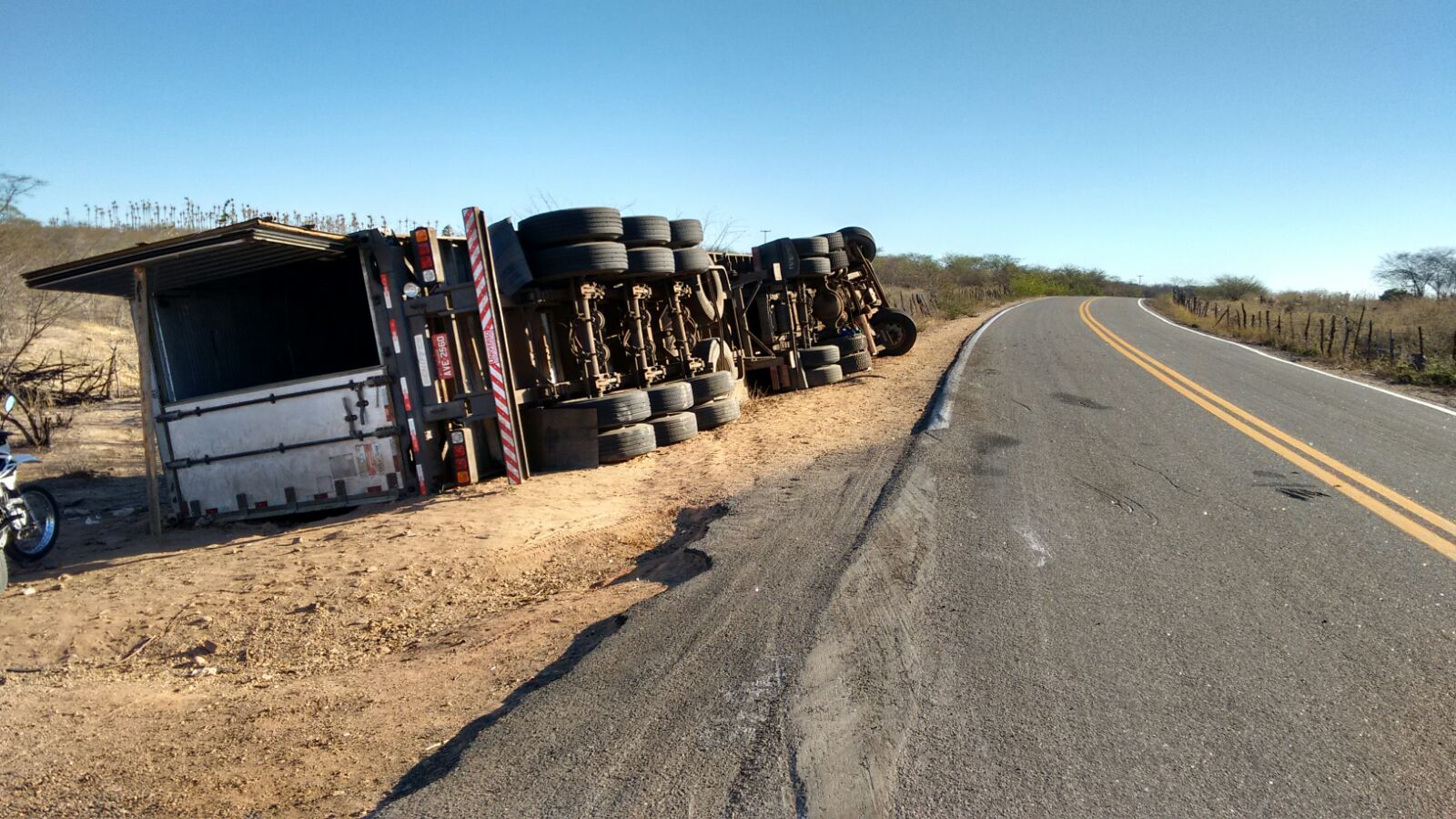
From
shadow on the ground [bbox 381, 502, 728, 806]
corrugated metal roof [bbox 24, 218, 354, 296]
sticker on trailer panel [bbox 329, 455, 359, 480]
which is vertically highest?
corrugated metal roof [bbox 24, 218, 354, 296]

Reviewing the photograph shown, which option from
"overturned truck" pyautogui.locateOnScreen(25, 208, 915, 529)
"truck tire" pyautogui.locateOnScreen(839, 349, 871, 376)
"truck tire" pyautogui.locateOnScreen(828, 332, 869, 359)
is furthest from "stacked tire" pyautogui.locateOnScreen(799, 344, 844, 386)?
"overturned truck" pyautogui.locateOnScreen(25, 208, 915, 529)

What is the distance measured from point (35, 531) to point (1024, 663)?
8.21 m

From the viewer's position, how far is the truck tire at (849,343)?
17.4m

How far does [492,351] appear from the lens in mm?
8664

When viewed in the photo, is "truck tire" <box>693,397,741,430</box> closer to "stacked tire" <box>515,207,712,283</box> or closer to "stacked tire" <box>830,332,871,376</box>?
"stacked tire" <box>515,207,712,283</box>

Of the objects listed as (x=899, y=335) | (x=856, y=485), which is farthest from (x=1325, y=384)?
(x=856, y=485)

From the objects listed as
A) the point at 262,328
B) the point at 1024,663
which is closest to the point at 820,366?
the point at 262,328

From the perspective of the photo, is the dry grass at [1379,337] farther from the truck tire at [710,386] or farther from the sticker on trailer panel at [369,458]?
the sticker on trailer panel at [369,458]

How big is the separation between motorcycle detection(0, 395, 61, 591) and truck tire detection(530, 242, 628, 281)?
4812 mm

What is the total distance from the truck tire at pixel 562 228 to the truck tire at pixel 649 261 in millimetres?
777

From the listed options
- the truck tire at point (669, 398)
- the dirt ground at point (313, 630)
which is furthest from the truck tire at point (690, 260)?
the dirt ground at point (313, 630)

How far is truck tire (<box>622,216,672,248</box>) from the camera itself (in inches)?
421

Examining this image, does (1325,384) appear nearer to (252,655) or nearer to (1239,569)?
(1239,569)

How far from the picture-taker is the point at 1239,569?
5082 mm
